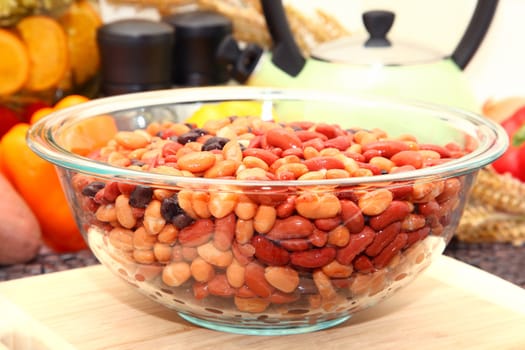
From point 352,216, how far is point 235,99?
282mm

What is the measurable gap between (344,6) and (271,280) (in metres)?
1.02

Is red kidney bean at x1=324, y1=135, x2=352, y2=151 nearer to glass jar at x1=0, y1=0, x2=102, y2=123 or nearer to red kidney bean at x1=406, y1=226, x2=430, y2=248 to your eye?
red kidney bean at x1=406, y1=226, x2=430, y2=248

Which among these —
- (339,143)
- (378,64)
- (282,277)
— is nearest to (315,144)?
(339,143)

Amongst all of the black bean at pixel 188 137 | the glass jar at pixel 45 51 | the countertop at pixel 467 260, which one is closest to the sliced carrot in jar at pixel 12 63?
the glass jar at pixel 45 51

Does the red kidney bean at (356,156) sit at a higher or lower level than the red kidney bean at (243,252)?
higher

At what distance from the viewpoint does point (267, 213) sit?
55 cm

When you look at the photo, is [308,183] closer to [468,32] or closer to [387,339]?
[387,339]

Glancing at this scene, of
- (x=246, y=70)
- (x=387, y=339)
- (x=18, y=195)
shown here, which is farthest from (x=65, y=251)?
(x=387, y=339)

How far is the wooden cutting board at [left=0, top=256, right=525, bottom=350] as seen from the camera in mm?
635

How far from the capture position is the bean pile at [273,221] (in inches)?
Result: 21.9

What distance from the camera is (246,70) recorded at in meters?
1.10

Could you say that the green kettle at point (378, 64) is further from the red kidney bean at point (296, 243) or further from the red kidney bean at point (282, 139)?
the red kidney bean at point (296, 243)

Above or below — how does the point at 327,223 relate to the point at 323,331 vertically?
above

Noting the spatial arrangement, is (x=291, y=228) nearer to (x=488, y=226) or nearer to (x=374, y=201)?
(x=374, y=201)
